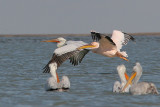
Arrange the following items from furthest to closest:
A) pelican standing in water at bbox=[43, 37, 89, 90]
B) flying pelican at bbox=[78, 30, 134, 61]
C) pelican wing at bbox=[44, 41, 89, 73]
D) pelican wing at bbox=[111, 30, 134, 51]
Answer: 1. pelican wing at bbox=[111, 30, 134, 51]
2. flying pelican at bbox=[78, 30, 134, 61]
3. pelican wing at bbox=[44, 41, 89, 73]
4. pelican standing in water at bbox=[43, 37, 89, 90]

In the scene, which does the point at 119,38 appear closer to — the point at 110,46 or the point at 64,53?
the point at 110,46

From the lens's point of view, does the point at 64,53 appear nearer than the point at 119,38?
Yes

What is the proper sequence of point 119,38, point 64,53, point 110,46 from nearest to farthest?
point 64,53
point 110,46
point 119,38

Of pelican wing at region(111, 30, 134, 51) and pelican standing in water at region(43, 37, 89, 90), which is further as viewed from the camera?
pelican wing at region(111, 30, 134, 51)

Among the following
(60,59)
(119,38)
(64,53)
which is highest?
(119,38)

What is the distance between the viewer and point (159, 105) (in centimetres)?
1100

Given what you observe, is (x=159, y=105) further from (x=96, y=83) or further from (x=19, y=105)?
(x=96, y=83)

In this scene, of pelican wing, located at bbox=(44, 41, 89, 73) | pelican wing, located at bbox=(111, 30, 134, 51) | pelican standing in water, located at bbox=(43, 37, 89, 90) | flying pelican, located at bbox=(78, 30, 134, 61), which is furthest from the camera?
pelican wing, located at bbox=(111, 30, 134, 51)

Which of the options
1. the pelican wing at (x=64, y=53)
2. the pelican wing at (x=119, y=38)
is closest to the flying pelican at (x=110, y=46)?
the pelican wing at (x=119, y=38)

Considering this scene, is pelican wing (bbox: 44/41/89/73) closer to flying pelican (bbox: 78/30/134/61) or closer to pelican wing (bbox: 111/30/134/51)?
flying pelican (bbox: 78/30/134/61)

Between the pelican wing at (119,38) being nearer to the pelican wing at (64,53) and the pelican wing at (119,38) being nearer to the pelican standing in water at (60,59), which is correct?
the pelican standing in water at (60,59)

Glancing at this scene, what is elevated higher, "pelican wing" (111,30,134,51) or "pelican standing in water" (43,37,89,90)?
"pelican wing" (111,30,134,51)

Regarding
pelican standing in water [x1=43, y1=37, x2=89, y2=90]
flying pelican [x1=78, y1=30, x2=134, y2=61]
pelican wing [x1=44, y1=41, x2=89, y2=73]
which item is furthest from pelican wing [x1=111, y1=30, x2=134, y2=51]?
pelican wing [x1=44, y1=41, x2=89, y2=73]

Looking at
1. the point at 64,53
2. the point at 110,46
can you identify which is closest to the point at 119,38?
the point at 110,46
